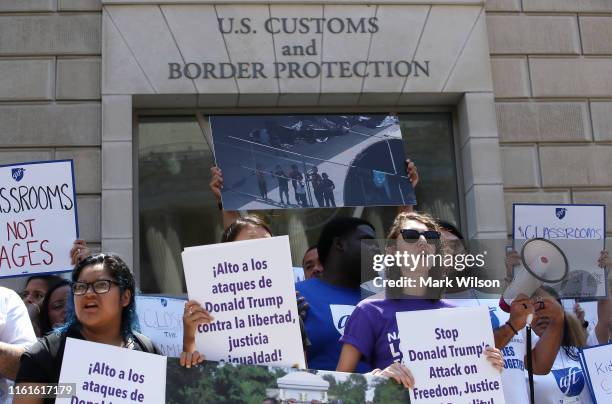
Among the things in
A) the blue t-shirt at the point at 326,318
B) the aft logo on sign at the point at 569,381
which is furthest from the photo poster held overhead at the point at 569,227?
the blue t-shirt at the point at 326,318

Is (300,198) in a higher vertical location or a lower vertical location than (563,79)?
lower

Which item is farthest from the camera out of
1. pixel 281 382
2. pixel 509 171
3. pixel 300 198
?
pixel 509 171

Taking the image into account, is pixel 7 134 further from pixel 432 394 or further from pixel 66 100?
pixel 432 394

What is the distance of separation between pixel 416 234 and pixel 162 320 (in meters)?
1.76

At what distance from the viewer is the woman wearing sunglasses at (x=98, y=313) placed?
3684 millimetres

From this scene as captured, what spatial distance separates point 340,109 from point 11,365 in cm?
507

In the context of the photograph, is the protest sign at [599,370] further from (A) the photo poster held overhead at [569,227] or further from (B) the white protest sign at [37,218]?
(B) the white protest sign at [37,218]

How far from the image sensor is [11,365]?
402 cm

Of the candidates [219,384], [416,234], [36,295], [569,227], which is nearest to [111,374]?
[219,384]

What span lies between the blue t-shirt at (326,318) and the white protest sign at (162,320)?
30.9 inches

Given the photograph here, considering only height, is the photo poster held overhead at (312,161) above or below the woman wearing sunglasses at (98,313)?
above

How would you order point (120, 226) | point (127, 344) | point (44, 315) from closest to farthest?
point (127, 344)
point (44, 315)
point (120, 226)

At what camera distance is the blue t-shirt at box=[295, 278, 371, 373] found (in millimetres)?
4441

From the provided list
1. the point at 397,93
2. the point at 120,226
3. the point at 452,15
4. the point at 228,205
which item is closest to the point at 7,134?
the point at 120,226
